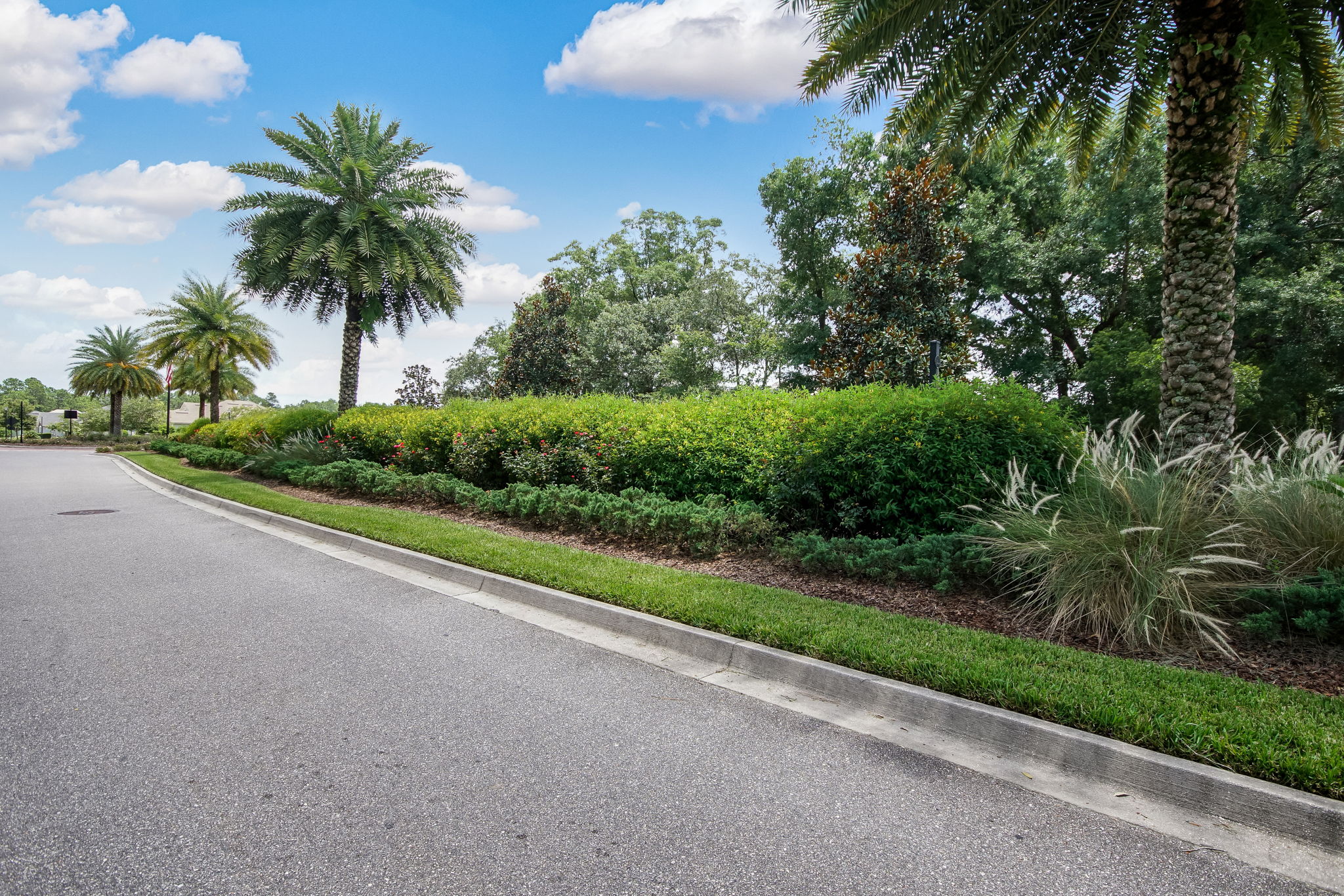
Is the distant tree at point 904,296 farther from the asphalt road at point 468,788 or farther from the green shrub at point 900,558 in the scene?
the asphalt road at point 468,788

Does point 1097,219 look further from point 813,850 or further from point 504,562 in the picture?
point 813,850

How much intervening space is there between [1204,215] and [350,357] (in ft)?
68.5

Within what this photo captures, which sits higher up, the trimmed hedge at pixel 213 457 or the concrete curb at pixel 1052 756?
the trimmed hedge at pixel 213 457

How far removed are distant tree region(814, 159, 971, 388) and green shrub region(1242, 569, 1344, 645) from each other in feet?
42.9

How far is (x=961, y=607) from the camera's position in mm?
5551

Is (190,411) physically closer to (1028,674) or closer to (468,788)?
(468,788)

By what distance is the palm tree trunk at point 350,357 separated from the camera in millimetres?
20969

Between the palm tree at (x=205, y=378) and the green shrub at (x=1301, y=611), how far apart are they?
4844 cm

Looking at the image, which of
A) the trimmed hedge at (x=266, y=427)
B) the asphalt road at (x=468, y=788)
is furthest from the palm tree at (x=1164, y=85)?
the trimmed hedge at (x=266, y=427)

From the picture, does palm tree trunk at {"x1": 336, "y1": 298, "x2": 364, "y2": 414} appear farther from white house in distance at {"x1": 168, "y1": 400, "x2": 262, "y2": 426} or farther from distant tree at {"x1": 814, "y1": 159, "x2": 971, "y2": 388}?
white house in distance at {"x1": 168, "y1": 400, "x2": 262, "y2": 426}

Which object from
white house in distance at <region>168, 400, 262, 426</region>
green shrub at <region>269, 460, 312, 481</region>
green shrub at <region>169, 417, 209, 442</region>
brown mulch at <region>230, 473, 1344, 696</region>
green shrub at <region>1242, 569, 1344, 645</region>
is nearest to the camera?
brown mulch at <region>230, 473, 1344, 696</region>

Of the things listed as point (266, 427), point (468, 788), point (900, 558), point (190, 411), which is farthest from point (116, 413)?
point (468, 788)

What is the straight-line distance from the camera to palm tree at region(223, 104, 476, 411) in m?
19.5

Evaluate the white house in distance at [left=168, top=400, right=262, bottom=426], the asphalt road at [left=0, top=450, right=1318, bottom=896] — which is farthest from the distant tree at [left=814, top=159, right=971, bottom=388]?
the white house in distance at [left=168, top=400, right=262, bottom=426]
